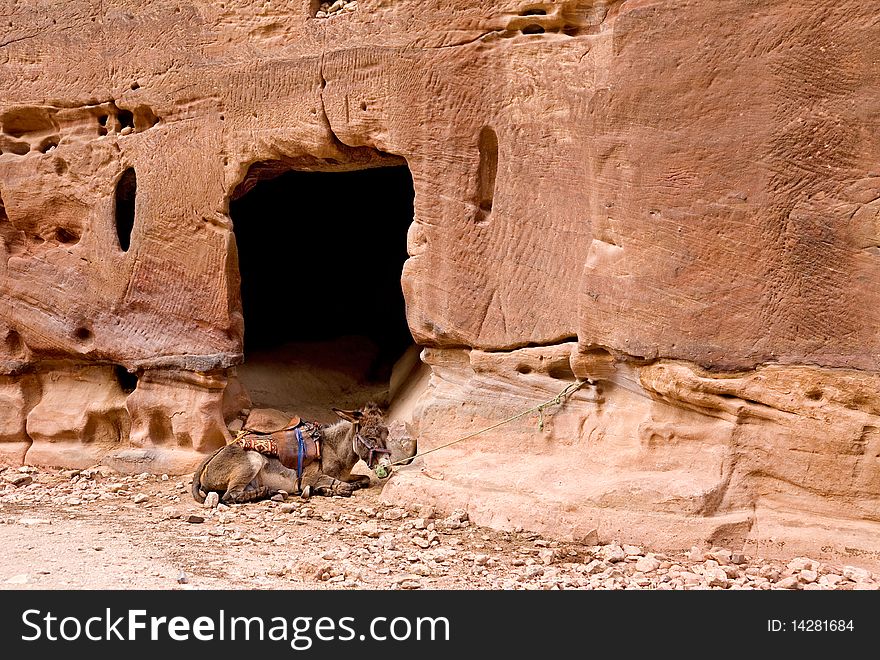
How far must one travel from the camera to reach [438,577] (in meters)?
4.60

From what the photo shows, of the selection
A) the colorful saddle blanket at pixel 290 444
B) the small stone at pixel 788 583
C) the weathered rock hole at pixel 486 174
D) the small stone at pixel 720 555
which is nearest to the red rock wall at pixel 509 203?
the weathered rock hole at pixel 486 174

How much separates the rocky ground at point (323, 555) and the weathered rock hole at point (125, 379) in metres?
1.33

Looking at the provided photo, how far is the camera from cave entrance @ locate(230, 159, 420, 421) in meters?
9.11

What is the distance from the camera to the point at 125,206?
296 inches

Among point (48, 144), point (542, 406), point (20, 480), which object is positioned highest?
point (48, 144)

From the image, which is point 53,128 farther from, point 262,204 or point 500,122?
point 500,122

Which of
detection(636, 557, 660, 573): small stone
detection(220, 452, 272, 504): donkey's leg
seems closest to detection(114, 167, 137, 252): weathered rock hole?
detection(220, 452, 272, 504): donkey's leg

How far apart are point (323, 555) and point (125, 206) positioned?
147 inches

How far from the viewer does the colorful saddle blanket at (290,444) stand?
616cm

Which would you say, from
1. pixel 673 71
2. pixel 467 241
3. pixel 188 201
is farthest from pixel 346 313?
pixel 673 71

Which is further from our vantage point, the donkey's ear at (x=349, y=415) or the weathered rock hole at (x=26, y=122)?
the weathered rock hole at (x=26, y=122)

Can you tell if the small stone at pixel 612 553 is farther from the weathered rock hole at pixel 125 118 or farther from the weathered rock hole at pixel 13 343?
the weathered rock hole at pixel 13 343

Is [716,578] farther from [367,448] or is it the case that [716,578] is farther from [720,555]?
[367,448]

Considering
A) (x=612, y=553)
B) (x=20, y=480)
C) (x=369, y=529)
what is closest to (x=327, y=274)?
(x=20, y=480)
